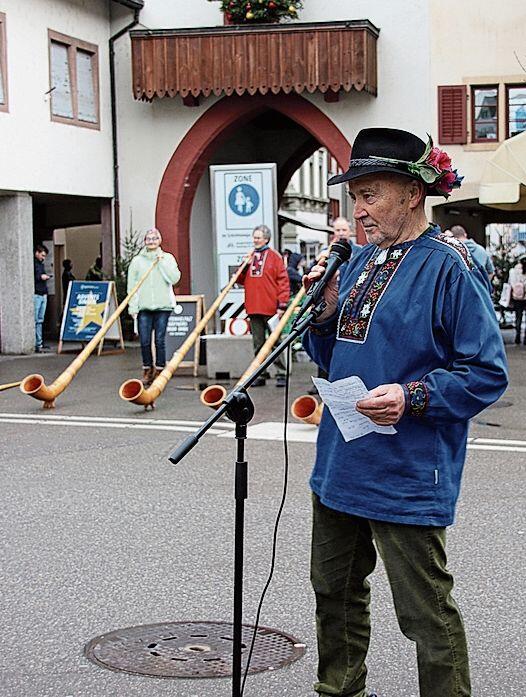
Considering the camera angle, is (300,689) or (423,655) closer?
(423,655)

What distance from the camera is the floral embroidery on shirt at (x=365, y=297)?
370cm

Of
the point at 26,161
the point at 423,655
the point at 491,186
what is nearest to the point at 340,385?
the point at 423,655

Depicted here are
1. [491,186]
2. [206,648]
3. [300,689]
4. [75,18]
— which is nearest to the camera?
[300,689]

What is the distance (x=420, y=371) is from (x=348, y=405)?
23cm

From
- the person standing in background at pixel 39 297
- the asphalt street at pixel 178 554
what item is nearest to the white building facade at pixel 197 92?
the person standing in background at pixel 39 297

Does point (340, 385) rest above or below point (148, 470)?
above

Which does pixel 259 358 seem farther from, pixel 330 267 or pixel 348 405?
pixel 348 405

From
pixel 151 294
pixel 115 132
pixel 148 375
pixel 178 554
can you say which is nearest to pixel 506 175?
pixel 151 294

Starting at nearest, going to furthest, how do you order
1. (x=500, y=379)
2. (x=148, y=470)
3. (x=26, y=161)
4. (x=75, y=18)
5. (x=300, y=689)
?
(x=500, y=379), (x=300, y=689), (x=148, y=470), (x=26, y=161), (x=75, y=18)

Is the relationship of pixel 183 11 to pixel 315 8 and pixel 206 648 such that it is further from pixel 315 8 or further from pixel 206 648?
pixel 206 648

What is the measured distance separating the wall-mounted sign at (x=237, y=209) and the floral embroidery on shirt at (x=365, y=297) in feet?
52.9

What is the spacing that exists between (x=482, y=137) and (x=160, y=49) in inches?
236

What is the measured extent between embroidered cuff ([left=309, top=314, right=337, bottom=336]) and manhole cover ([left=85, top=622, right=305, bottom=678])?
1527 mm

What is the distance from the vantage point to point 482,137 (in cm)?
2259
